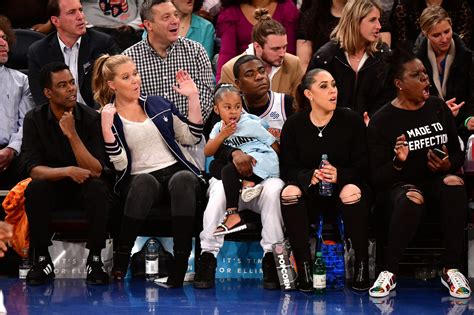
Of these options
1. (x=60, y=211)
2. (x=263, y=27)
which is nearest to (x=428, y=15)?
(x=263, y=27)

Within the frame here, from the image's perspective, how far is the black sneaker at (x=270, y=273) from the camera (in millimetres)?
6305

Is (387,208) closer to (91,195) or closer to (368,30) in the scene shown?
(368,30)

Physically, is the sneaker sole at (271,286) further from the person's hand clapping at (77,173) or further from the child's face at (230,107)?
the person's hand clapping at (77,173)

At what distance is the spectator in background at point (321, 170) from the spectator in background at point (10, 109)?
6.13 feet

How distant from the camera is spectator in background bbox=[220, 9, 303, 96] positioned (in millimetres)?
7098

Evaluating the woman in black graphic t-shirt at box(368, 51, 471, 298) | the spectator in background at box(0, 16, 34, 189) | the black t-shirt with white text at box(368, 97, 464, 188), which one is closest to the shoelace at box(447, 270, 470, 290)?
the woman in black graphic t-shirt at box(368, 51, 471, 298)

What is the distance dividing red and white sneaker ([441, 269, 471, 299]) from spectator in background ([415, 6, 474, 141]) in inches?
49.2

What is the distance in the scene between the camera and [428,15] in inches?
278

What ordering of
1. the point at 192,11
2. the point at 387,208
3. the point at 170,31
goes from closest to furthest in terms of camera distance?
the point at 387,208
the point at 170,31
the point at 192,11

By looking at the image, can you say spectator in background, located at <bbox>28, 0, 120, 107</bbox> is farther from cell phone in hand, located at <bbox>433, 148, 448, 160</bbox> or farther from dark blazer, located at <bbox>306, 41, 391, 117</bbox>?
cell phone in hand, located at <bbox>433, 148, 448, 160</bbox>

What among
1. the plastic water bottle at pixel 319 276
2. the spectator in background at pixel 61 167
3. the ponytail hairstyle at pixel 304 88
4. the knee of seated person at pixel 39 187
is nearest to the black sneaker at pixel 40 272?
the spectator in background at pixel 61 167

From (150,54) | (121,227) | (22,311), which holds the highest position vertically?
(150,54)

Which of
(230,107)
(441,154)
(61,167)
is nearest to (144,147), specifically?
(61,167)

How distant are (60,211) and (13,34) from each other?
5.02 feet
